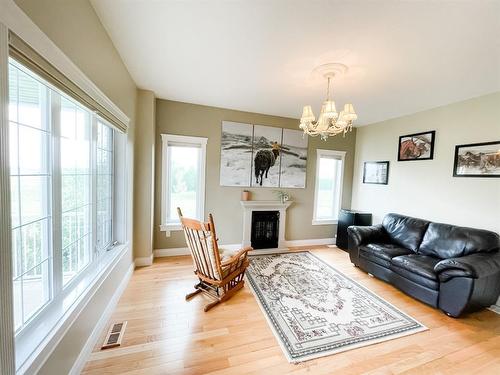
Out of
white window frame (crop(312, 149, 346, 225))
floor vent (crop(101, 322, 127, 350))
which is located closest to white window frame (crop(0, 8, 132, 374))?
floor vent (crop(101, 322, 127, 350))

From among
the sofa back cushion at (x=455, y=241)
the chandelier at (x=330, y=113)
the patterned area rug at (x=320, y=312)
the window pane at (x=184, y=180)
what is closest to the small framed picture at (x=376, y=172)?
the sofa back cushion at (x=455, y=241)

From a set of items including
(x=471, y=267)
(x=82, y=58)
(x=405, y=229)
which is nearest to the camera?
(x=82, y=58)

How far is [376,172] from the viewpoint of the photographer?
171 inches

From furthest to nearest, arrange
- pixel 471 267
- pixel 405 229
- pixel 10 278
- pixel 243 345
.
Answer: pixel 405 229
pixel 471 267
pixel 243 345
pixel 10 278

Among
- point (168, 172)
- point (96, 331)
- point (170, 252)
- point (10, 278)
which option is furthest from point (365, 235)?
point (10, 278)

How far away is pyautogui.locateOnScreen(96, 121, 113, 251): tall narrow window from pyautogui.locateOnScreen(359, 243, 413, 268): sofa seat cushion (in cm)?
354

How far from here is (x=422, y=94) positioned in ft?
9.63

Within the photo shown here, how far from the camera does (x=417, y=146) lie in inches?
142

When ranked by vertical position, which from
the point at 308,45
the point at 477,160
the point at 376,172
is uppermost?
the point at 308,45

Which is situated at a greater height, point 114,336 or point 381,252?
point 381,252

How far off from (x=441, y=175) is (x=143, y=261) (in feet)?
15.8

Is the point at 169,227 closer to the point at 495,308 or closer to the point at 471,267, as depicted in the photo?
the point at 471,267

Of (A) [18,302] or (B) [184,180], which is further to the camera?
(B) [184,180]

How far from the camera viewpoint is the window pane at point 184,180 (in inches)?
148
